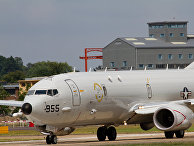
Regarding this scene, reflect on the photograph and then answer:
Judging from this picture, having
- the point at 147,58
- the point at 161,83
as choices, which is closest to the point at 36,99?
the point at 161,83

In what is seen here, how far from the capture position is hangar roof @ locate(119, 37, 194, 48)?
173 m

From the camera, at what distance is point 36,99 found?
40156 millimetres

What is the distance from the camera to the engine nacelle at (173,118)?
4256 centimetres

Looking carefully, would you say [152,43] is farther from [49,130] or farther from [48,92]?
[48,92]

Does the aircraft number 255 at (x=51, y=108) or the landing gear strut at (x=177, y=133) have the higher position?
the aircraft number 255 at (x=51, y=108)

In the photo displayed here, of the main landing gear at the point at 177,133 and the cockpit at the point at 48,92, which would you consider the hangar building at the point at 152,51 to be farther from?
the cockpit at the point at 48,92

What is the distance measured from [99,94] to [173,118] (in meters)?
5.26

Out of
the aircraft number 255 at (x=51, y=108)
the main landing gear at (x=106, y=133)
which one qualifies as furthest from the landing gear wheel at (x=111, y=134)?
the aircraft number 255 at (x=51, y=108)

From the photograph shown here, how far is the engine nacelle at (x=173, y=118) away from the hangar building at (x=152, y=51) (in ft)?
409

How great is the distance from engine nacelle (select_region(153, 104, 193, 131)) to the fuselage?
2327 millimetres

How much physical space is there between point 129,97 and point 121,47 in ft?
425

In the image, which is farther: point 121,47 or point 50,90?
point 121,47

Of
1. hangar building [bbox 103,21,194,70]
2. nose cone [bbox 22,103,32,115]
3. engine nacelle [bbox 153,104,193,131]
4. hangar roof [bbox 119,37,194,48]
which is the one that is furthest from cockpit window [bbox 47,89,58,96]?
hangar roof [bbox 119,37,194,48]

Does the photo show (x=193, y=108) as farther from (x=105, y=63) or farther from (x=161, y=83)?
(x=105, y=63)
